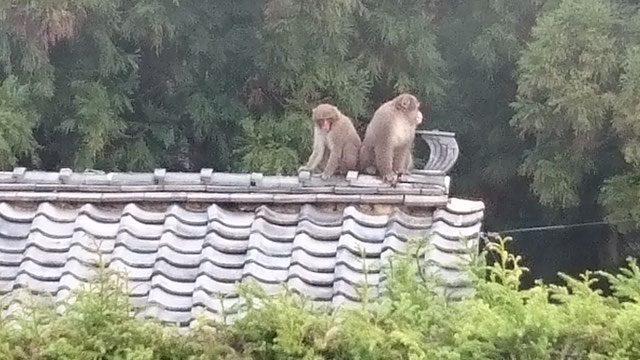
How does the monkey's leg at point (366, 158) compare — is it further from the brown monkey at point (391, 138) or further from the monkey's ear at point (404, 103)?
the monkey's ear at point (404, 103)

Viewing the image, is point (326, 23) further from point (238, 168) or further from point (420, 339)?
point (420, 339)

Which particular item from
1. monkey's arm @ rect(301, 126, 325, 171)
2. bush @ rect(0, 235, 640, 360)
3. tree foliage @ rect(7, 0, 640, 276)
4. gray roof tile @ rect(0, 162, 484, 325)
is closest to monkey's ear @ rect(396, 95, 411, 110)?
monkey's arm @ rect(301, 126, 325, 171)

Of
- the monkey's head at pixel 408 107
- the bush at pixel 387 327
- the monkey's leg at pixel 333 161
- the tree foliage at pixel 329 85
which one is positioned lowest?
the bush at pixel 387 327

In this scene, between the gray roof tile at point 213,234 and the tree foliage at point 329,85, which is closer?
the gray roof tile at point 213,234

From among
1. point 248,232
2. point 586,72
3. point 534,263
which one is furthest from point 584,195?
point 248,232

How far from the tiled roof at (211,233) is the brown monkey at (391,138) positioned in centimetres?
144

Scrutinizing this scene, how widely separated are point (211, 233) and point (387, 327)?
116 cm

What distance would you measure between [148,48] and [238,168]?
1.67 metres

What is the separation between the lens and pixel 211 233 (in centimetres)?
404

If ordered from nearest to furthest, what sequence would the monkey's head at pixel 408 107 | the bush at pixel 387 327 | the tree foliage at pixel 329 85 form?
the bush at pixel 387 327 < the monkey's head at pixel 408 107 < the tree foliage at pixel 329 85

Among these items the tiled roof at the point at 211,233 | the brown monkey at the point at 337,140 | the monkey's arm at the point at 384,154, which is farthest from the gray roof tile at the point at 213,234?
the brown monkey at the point at 337,140

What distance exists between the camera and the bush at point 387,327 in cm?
295

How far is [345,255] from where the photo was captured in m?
3.89

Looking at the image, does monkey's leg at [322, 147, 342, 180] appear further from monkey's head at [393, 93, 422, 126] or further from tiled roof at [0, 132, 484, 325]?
tiled roof at [0, 132, 484, 325]
